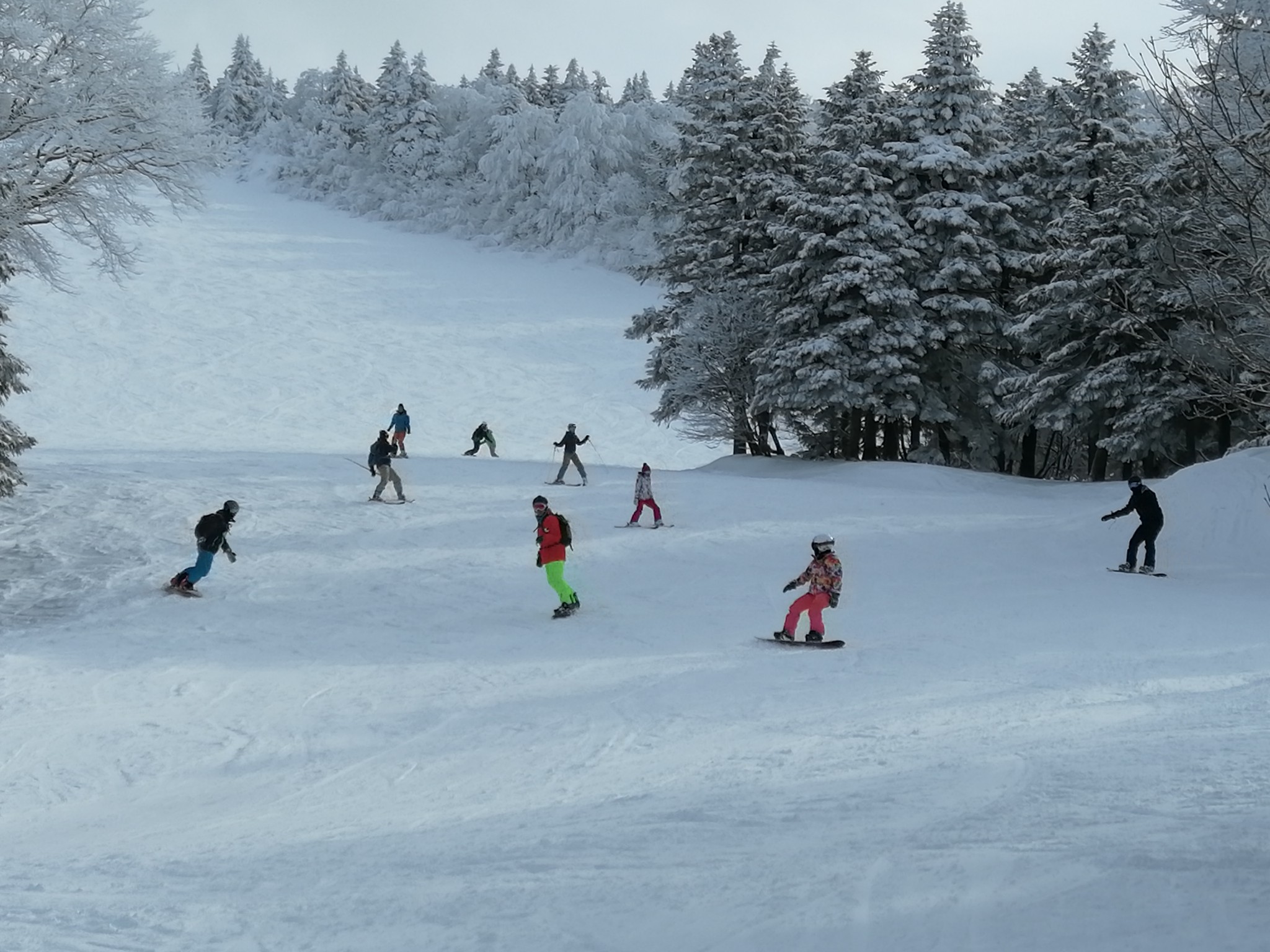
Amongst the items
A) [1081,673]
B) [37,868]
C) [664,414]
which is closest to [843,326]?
[664,414]

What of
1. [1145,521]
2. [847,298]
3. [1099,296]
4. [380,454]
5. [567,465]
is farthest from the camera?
[847,298]

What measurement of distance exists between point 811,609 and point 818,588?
0.87 feet

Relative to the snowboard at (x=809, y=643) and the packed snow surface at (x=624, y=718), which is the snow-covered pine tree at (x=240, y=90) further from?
the snowboard at (x=809, y=643)

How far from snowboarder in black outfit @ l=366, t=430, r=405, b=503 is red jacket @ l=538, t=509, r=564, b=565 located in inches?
348

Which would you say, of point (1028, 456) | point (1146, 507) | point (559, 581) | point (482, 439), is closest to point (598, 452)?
point (482, 439)

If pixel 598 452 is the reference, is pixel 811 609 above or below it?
below

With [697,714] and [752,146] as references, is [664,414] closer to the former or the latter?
[752,146]

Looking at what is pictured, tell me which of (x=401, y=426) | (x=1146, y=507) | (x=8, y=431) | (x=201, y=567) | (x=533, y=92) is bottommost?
(x=201, y=567)

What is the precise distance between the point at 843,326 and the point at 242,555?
16.2m

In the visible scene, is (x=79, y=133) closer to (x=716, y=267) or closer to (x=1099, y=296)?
(x=1099, y=296)

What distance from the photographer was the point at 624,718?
933 centimetres

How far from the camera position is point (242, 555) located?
58.3 feet

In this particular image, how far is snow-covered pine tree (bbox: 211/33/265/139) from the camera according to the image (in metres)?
106

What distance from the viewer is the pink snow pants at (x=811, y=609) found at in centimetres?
1180
